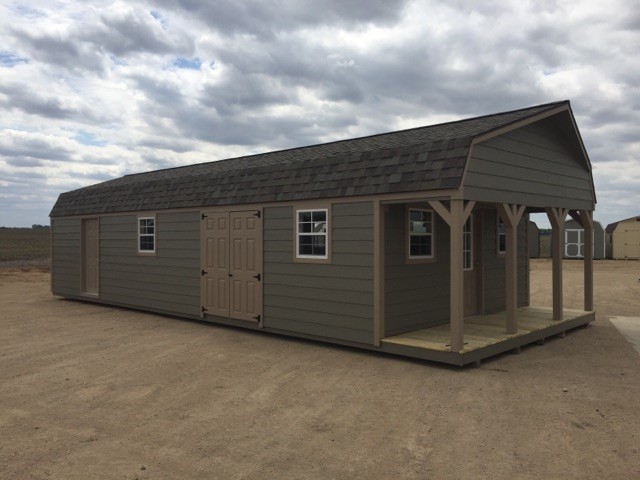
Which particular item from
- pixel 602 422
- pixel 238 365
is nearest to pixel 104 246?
pixel 238 365

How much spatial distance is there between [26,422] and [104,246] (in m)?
8.53

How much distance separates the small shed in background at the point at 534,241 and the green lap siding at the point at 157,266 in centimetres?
2740

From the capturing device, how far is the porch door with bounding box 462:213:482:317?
980cm

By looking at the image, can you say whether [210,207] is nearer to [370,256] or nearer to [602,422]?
[370,256]

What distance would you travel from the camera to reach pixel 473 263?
391 inches

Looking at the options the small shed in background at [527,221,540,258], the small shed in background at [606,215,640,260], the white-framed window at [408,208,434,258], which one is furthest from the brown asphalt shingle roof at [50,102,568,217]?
the small shed in background at [606,215,640,260]

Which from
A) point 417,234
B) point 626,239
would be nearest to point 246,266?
point 417,234

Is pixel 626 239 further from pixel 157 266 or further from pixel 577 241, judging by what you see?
pixel 157 266

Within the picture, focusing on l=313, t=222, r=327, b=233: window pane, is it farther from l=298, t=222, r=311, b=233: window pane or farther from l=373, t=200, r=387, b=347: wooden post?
l=373, t=200, r=387, b=347: wooden post

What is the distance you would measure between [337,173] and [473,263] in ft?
12.1

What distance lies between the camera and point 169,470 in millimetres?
3812

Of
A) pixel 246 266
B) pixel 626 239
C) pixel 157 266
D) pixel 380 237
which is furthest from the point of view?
pixel 626 239

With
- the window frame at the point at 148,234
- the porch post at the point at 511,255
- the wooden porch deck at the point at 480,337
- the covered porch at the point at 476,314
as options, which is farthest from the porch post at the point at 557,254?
the window frame at the point at 148,234

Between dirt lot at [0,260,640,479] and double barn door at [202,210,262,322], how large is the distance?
34.2 inches
